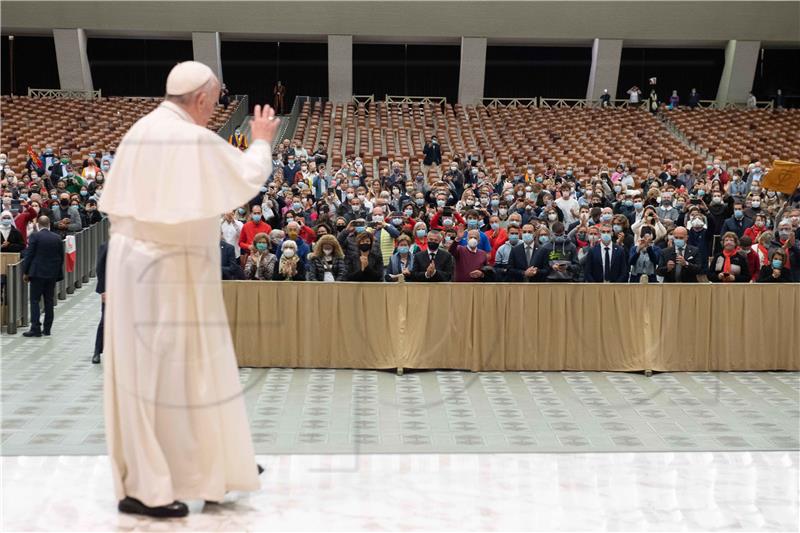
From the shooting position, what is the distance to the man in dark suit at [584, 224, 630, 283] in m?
12.4

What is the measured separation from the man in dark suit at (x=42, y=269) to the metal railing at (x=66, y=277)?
241 mm

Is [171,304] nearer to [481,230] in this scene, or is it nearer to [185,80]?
[185,80]

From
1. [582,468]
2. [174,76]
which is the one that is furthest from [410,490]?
[174,76]

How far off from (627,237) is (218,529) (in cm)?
933

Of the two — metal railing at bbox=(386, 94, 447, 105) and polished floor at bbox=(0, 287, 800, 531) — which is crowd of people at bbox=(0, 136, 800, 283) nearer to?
polished floor at bbox=(0, 287, 800, 531)

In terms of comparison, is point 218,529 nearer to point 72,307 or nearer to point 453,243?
point 453,243

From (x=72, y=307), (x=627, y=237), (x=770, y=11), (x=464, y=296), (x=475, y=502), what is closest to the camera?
(x=475, y=502)

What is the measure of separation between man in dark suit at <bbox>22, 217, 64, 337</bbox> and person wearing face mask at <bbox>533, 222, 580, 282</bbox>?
5.93m

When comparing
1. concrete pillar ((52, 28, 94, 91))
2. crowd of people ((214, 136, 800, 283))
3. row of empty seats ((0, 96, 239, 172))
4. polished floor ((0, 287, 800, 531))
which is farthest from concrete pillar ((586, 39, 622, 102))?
polished floor ((0, 287, 800, 531))

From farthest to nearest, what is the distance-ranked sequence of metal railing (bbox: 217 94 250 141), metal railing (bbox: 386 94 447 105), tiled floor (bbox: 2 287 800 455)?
metal railing (bbox: 386 94 447 105), metal railing (bbox: 217 94 250 141), tiled floor (bbox: 2 287 800 455)

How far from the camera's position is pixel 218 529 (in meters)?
5.34

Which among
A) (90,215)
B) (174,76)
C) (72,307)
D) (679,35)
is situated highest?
(679,35)

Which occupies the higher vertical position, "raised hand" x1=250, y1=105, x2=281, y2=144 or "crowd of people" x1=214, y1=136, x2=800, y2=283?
"raised hand" x1=250, y1=105, x2=281, y2=144

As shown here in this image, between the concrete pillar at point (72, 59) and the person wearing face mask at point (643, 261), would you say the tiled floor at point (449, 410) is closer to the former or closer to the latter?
the person wearing face mask at point (643, 261)
